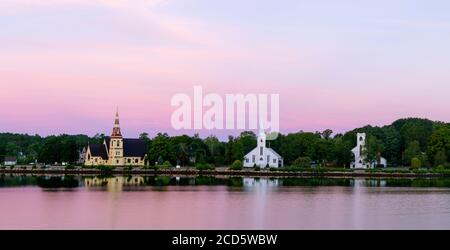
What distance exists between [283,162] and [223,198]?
50.6 meters

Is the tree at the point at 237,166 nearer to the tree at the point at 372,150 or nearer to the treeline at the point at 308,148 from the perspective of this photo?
the treeline at the point at 308,148

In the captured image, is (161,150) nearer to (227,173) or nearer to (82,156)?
(227,173)

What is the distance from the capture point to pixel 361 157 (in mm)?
84438

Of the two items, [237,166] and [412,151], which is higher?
[412,151]

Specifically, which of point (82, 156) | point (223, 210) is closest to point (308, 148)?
point (82, 156)

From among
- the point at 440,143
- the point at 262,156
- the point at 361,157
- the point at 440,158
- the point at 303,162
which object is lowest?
the point at 303,162

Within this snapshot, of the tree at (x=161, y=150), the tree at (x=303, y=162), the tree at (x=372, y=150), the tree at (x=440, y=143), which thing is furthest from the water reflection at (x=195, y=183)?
the tree at (x=161, y=150)

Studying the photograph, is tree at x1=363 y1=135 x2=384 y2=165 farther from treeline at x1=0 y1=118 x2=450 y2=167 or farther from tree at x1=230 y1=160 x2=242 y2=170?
tree at x1=230 y1=160 x2=242 y2=170

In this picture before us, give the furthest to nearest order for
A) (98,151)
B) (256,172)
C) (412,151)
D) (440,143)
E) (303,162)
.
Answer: (98,151) < (412,151) < (303,162) < (440,143) < (256,172)

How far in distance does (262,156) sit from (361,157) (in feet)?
37.7

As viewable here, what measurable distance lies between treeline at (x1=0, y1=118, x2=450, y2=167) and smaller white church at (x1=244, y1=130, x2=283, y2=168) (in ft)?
4.51

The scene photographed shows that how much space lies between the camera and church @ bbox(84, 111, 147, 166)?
3634 inches
